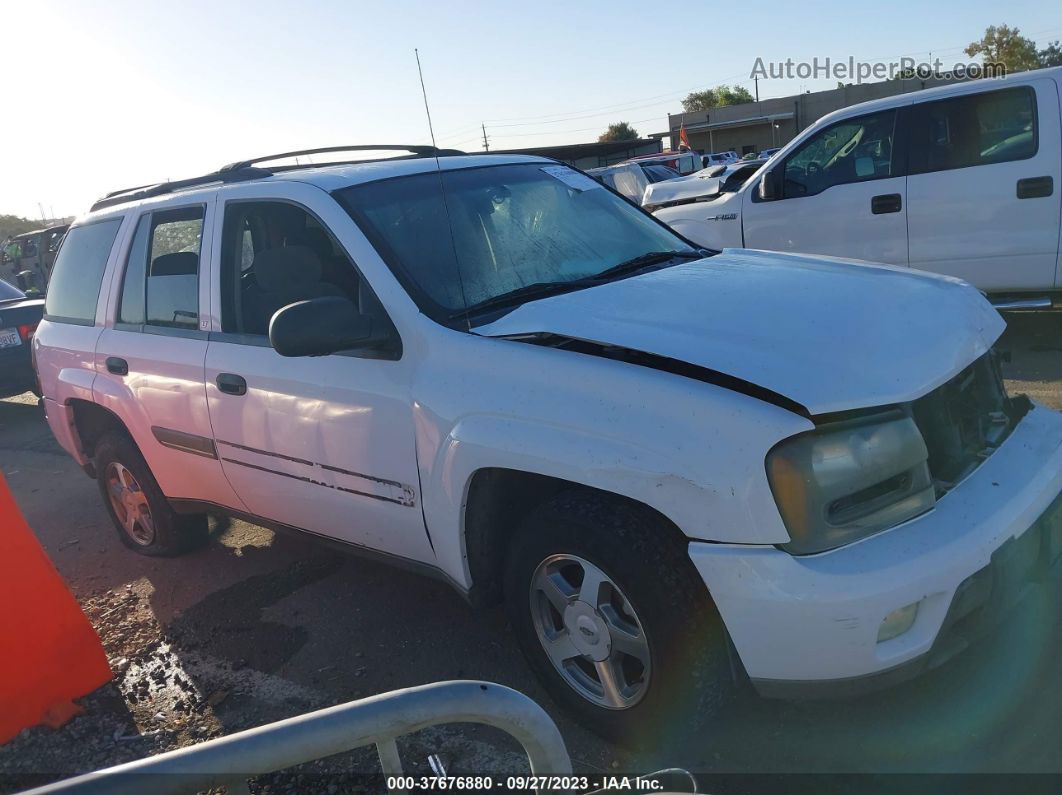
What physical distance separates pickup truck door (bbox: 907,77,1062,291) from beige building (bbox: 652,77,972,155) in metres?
47.7

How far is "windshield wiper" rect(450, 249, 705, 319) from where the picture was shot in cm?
305

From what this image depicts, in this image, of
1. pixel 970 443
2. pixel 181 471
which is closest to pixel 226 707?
pixel 181 471

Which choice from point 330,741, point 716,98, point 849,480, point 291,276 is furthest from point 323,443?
point 716,98

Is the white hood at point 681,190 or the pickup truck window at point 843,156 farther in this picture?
the white hood at point 681,190

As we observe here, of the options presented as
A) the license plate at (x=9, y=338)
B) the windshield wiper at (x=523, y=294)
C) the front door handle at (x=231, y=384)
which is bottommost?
the license plate at (x=9, y=338)

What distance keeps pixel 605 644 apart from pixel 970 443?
4.26ft

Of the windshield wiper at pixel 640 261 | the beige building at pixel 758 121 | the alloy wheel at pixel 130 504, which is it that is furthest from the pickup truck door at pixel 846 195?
the beige building at pixel 758 121

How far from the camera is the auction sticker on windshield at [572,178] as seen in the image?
4.02m

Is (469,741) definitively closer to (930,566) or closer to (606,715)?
(606,715)

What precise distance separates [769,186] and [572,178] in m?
4.07

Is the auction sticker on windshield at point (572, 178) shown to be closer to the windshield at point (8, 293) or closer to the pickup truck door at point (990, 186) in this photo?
the pickup truck door at point (990, 186)

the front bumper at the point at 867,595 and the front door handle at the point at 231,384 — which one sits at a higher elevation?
the front door handle at the point at 231,384

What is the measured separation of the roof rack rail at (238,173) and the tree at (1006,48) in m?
51.9

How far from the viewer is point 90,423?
483cm
